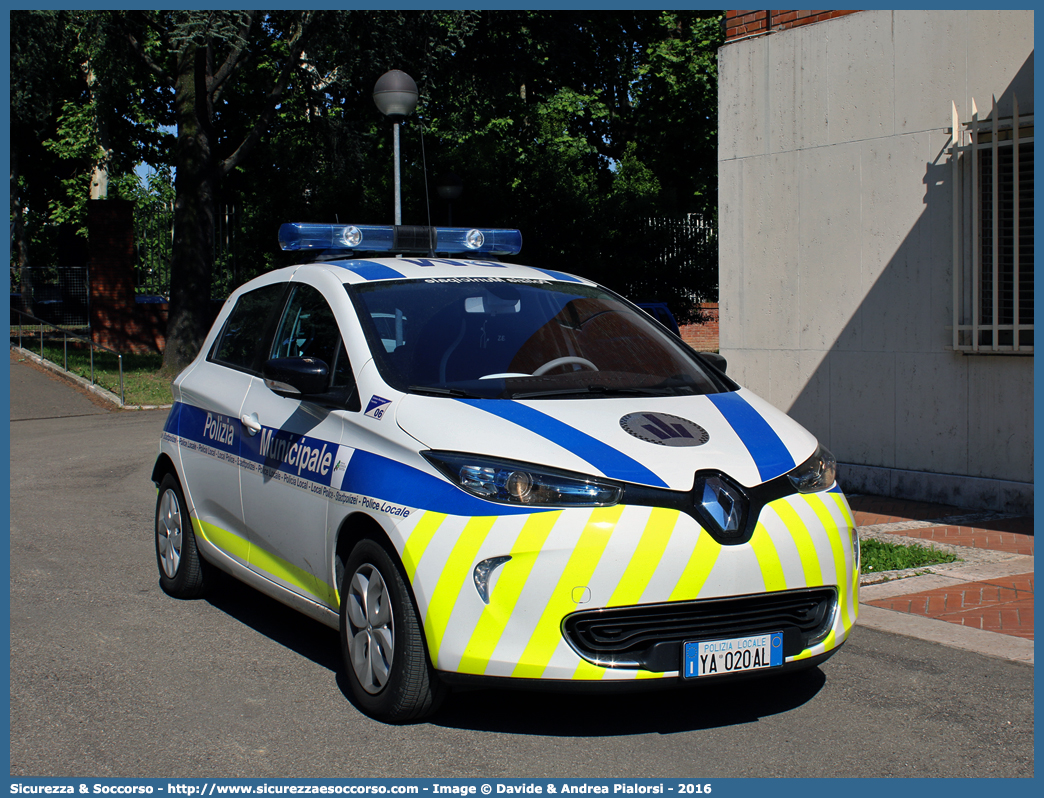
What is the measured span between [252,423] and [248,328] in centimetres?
85

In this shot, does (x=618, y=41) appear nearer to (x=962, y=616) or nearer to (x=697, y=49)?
(x=697, y=49)

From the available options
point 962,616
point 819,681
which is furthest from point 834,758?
point 962,616

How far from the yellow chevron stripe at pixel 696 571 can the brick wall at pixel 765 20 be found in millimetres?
7408

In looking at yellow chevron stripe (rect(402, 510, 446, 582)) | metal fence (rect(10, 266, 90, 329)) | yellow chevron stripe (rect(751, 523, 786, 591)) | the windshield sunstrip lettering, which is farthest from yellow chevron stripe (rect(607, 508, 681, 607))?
metal fence (rect(10, 266, 90, 329))

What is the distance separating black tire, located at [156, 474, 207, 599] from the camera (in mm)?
6148

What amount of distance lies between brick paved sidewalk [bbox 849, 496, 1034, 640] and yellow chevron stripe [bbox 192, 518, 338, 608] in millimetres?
3136

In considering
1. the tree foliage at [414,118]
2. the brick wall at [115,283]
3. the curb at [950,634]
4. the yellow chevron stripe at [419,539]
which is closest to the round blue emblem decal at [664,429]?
the yellow chevron stripe at [419,539]

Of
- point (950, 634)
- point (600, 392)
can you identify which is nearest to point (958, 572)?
point (950, 634)

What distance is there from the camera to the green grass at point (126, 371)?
20197 millimetres

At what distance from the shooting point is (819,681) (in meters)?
4.80

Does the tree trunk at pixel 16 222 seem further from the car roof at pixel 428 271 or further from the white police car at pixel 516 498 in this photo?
the white police car at pixel 516 498

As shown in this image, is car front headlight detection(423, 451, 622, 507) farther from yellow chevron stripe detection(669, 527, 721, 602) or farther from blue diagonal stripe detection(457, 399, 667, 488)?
yellow chevron stripe detection(669, 527, 721, 602)

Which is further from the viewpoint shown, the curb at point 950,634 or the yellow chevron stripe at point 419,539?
the curb at point 950,634

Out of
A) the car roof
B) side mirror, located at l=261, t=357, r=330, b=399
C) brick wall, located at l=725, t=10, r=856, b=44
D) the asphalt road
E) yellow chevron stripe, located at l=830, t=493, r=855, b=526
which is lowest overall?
the asphalt road
